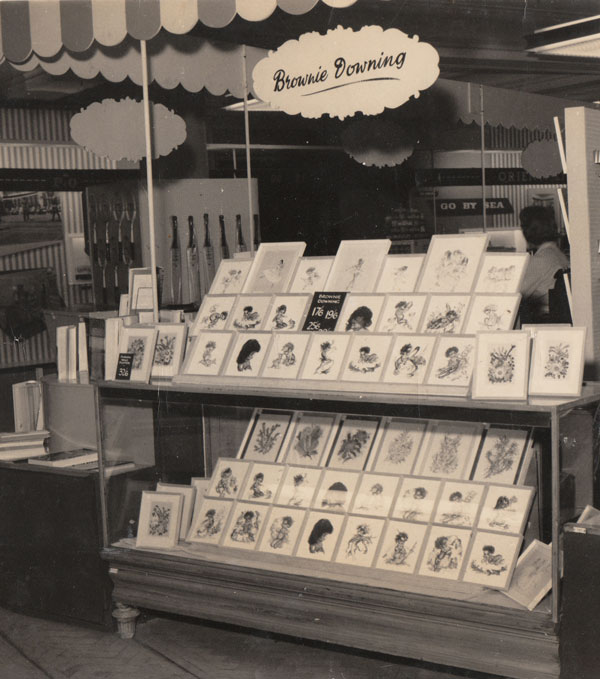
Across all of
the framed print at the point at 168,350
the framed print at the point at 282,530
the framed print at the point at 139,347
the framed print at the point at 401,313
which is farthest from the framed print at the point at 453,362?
the framed print at the point at 139,347

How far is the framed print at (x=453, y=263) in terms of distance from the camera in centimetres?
296

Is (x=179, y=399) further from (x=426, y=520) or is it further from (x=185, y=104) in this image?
(x=185, y=104)

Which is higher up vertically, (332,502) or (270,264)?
(270,264)

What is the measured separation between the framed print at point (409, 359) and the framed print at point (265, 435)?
774 mm

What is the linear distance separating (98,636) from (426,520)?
144cm

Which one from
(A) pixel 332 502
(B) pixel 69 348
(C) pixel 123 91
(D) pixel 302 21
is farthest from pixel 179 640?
(C) pixel 123 91

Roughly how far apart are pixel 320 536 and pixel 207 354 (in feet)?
2.61

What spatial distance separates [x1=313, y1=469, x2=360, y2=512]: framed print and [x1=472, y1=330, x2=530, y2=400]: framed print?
739 mm

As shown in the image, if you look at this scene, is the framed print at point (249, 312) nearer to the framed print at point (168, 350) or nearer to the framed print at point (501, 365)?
the framed print at point (168, 350)

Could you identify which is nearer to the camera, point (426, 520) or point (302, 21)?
point (426, 520)

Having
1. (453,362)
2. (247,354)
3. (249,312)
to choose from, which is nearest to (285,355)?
(247,354)

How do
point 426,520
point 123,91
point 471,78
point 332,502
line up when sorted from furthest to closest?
point 123,91
point 471,78
point 332,502
point 426,520

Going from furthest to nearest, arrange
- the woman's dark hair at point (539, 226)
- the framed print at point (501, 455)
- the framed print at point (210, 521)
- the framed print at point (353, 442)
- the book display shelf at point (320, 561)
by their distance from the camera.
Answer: the woman's dark hair at point (539, 226) → the framed print at point (210, 521) → the framed print at point (353, 442) → the framed print at point (501, 455) → the book display shelf at point (320, 561)

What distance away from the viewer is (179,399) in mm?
3320
